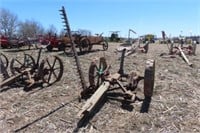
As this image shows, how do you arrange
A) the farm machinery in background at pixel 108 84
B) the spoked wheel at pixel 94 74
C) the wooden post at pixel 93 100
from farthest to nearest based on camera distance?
the spoked wheel at pixel 94 74 < the farm machinery in background at pixel 108 84 < the wooden post at pixel 93 100

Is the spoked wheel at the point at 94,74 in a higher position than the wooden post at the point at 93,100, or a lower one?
higher

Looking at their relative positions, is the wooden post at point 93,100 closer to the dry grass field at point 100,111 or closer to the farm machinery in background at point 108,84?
the farm machinery in background at point 108,84

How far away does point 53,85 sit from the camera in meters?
7.12

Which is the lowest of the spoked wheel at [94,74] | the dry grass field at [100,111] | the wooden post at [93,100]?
the dry grass field at [100,111]

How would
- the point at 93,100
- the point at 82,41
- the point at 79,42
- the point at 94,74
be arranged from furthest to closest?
the point at 82,41 → the point at 79,42 → the point at 94,74 → the point at 93,100

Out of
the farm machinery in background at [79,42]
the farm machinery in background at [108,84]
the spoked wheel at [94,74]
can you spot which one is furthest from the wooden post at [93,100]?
the farm machinery in background at [79,42]

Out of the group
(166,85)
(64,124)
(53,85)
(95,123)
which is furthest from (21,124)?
(166,85)

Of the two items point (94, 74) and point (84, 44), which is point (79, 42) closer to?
point (84, 44)

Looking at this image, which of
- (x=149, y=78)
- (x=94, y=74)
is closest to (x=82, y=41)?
(x=94, y=74)

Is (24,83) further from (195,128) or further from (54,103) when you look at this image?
(195,128)

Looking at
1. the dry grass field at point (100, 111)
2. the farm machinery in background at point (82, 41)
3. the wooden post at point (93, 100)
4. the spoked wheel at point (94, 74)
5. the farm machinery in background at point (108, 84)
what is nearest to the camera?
the wooden post at point (93, 100)

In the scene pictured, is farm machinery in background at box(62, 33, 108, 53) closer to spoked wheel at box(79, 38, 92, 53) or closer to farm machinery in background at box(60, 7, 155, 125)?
spoked wheel at box(79, 38, 92, 53)

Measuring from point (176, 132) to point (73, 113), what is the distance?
1.87 m

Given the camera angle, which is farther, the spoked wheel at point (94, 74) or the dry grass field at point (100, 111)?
the spoked wheel at point (94, 74)
